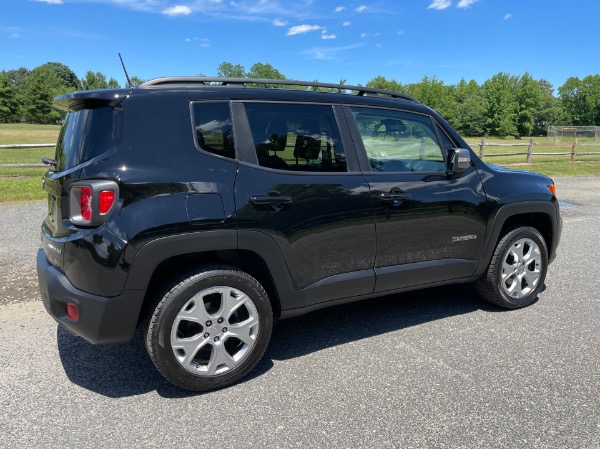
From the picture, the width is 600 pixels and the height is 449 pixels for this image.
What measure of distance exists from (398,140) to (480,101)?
96170mm

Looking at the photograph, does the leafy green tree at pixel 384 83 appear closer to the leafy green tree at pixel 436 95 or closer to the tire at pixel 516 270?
the leafy green tree at pixel 436 95

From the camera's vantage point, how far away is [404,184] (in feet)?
11.8

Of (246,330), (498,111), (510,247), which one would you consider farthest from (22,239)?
(498,111)

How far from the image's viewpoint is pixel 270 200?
3.00m

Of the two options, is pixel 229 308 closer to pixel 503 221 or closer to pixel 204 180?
pixel 204 180

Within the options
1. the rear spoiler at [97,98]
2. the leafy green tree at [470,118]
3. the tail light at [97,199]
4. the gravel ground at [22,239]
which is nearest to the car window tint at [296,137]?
the rear spoiler at [97,98]

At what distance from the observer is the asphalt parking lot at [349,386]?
253 cm

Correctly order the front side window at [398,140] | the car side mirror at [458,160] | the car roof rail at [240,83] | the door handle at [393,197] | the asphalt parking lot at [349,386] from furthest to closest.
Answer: the car side mirror at [458,160] < the front side window at [398,140] < the door handle at [393,197] < the car roof rail at [240,83] < the asphalt parking lot at [349,386]

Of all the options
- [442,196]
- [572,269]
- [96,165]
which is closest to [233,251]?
[96,165]

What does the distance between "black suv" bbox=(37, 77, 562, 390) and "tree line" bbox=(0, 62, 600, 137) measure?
7455 centimetres

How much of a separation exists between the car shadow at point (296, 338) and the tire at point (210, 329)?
188mm

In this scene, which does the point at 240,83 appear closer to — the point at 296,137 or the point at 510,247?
the point at 296,137

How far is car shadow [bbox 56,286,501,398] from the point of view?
3.10 meters

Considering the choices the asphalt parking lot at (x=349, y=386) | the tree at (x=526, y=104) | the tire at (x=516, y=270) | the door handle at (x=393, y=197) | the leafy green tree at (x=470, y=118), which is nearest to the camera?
the asphalt parking lot at (x=349, y=386)
